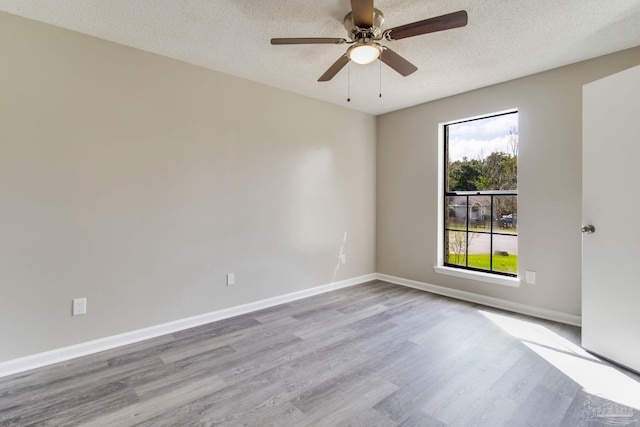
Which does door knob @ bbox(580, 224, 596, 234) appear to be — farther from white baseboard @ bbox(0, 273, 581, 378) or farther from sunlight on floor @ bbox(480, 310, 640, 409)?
white baseboard @ bbox(0, 273, 581, 378)

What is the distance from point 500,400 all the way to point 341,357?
1.06m

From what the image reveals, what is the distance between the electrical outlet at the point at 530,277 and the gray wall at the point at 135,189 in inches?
Result: 94.4

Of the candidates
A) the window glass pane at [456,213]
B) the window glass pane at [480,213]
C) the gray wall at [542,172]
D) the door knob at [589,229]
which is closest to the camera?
the door knob at [589,229]

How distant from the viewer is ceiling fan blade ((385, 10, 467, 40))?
5.61ft

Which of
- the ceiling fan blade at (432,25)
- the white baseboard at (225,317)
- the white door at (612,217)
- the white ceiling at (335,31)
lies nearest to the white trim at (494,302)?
the white baseboard at (225,317)

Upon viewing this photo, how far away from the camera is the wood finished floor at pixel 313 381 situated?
1.69m

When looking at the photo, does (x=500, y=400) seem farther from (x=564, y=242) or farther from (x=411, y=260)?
(x=411, y=260)

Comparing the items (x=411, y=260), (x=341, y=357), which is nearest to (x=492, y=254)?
(x=411, y=260)

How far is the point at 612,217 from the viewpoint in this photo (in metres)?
2.23

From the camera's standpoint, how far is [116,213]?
2527mm

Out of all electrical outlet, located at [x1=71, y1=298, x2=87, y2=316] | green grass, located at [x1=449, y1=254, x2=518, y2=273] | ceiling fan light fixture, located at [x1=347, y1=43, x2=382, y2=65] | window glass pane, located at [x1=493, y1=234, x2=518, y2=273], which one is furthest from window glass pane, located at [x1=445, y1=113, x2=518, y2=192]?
electrical outlet, located at [x1=71, y1=298, x2=87, y2=316]

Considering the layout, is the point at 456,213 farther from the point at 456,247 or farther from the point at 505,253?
the point at 505,253

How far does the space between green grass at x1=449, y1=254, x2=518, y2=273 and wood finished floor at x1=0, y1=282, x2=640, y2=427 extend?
0.65 meters

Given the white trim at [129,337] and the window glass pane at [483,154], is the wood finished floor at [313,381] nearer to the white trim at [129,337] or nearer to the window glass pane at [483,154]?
the white trim at [129,337]
